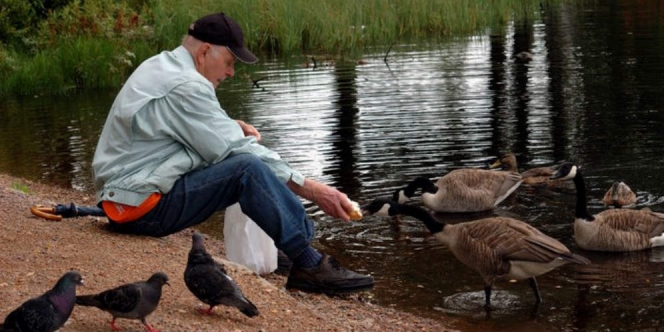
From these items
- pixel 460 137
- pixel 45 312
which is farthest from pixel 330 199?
pixel 460 137

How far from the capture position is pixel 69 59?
25.7 meters

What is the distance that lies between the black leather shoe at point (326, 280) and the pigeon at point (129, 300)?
1.85 meters

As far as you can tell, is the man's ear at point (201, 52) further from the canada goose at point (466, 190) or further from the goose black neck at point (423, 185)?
the goose black neck at point (423, 185)

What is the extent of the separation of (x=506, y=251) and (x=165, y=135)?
326 cm

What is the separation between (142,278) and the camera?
7.93m

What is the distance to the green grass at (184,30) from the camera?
83.7ft

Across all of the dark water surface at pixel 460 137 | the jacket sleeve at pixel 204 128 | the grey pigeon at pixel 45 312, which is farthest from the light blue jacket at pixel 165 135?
the dark water surface at pixel 460 137

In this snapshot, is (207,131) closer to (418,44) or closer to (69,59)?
(69,59)

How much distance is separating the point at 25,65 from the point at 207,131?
18845 mm

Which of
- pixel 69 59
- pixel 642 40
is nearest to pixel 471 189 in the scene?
pixel 69 59

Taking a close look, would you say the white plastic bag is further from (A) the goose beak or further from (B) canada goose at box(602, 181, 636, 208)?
(A) the goose beak

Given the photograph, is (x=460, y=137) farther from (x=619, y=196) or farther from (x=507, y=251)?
(x=507, y=251)

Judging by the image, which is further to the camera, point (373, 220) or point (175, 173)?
point (373, 220)

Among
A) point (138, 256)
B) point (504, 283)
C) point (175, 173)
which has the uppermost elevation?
point (175, 173)
